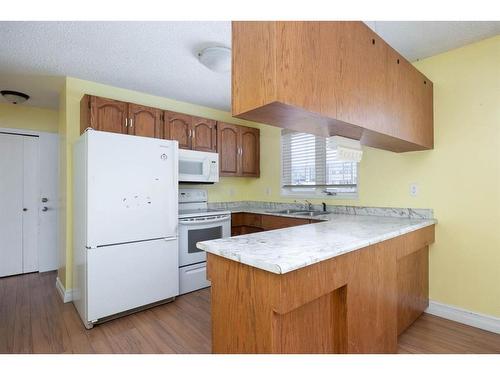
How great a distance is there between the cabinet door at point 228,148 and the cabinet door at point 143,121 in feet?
2.82

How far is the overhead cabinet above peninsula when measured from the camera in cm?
111

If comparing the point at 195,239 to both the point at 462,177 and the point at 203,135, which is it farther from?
the point at 462,177

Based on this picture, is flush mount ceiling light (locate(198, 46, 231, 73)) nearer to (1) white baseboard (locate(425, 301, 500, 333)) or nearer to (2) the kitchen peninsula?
(2) the kitchen peninsula

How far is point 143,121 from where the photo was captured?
296 centimetres

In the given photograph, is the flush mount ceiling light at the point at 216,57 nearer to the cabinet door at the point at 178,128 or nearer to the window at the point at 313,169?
the cabinet door at the point at 178,128

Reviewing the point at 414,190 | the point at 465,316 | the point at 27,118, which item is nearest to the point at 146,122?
the point at 27,118

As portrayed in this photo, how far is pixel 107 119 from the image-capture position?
2.72 meters

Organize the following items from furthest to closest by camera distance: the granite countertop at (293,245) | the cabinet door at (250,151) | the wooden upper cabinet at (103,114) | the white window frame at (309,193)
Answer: the cabinet door at (250,151)
the white window frame at (309,193)
the wooden upper cabinet at (103,114)
the granite countertop at (293,245)

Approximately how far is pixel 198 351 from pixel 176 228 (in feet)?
3.92

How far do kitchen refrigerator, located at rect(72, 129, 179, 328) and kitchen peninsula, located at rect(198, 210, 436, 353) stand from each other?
1.37 m

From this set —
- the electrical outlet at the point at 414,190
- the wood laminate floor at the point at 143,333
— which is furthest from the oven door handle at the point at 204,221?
the electrical outlet at the point at 414,190

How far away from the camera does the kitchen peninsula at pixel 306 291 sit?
108 cm

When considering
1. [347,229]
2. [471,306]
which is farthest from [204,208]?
[471,306]
